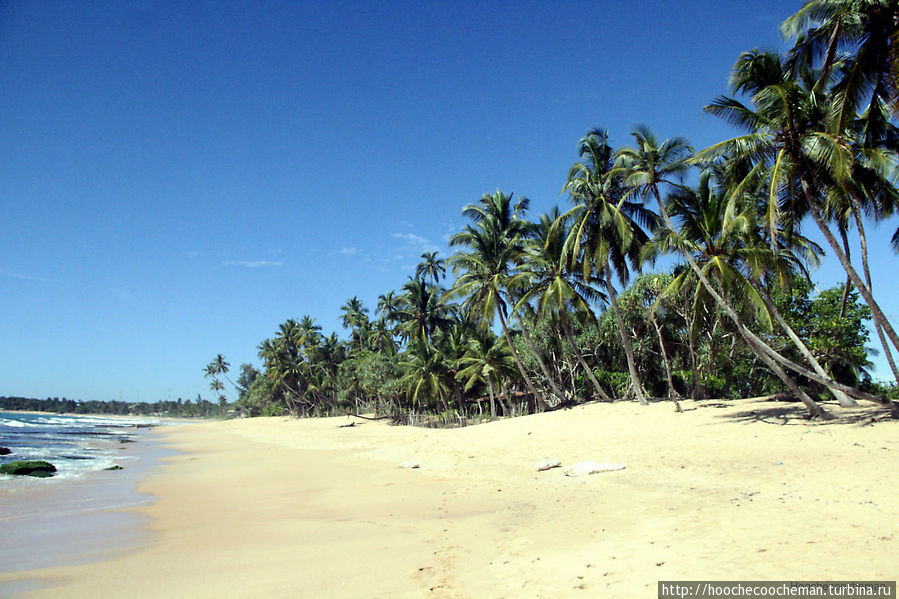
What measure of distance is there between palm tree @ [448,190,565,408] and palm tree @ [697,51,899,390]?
551 inches

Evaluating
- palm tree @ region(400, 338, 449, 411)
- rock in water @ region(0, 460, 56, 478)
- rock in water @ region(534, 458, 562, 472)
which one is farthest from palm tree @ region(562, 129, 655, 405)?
rock in water @ region(0, 460, 56, 478)

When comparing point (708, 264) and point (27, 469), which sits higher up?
point (708, 264)

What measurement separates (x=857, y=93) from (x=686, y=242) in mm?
6103

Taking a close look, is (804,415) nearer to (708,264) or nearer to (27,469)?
(708,264)

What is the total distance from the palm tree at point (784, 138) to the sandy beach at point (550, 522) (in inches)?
214

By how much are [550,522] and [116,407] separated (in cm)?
22406

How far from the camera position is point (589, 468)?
36.5ft

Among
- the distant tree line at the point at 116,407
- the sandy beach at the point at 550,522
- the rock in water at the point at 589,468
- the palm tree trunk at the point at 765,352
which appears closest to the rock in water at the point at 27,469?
the sandy beach at the point at 550,522

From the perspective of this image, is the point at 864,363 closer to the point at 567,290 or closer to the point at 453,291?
the point at 567,290

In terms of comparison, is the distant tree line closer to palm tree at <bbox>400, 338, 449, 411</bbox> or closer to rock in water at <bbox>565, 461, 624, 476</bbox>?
palm tree at <bbox>400, 338, 449, 411</bbox>

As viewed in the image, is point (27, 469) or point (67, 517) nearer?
point (67, 517)

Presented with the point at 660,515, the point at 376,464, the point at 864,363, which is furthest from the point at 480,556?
the point at 864,363

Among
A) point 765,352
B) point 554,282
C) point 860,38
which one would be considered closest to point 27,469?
point 554,282

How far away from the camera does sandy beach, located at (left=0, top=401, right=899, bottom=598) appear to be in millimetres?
4945
